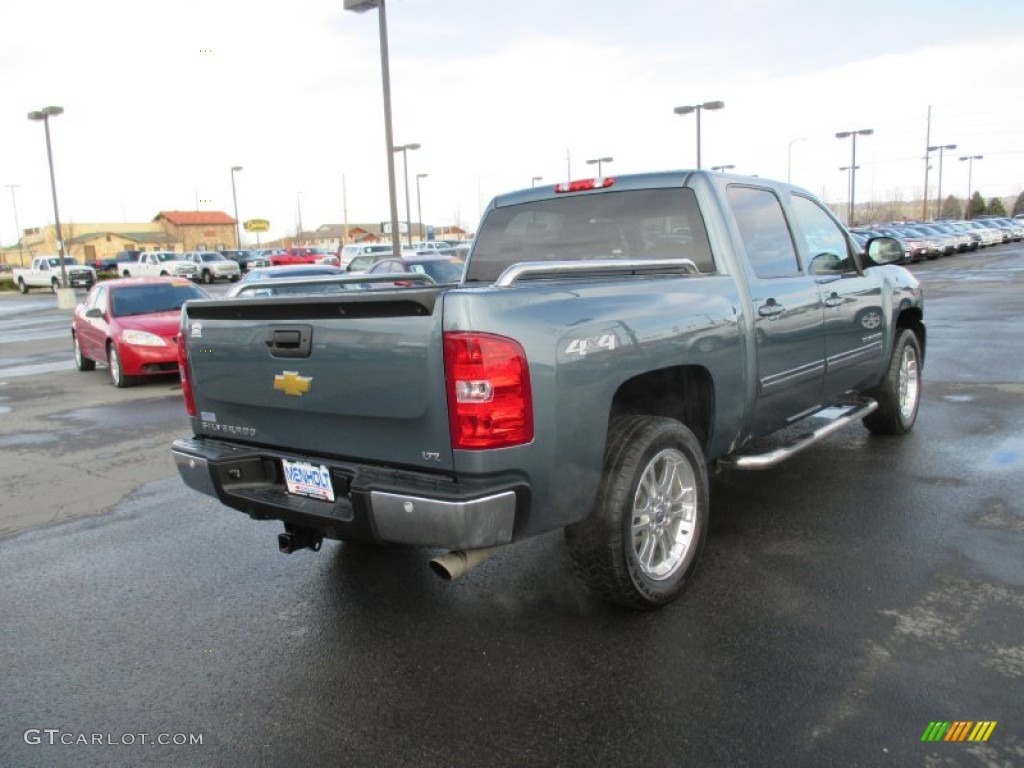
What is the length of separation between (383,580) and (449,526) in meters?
1.50

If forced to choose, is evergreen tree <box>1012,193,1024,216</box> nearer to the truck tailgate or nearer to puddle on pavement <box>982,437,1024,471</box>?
puddle on pavement <box>982,437,1024,471</box>

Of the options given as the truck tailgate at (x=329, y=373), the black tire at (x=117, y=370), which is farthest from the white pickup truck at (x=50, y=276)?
the truck tailgate at (x=329, y=373)

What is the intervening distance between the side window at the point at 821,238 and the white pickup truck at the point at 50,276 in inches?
1792

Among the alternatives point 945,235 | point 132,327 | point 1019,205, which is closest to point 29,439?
point 132,327

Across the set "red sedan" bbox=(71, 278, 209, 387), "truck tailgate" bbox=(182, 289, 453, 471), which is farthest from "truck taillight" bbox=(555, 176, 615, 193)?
"red sedan" bbox=(71, 278, 209, 387)

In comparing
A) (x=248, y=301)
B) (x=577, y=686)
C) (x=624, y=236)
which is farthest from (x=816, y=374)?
(x=248, y=301)

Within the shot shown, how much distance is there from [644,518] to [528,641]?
2.44 ft

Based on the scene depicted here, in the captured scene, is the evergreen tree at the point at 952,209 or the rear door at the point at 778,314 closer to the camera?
the rear door at the point at 778,314

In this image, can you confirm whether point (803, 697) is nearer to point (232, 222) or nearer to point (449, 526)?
point (449, 526)

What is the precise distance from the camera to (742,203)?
4.62 m

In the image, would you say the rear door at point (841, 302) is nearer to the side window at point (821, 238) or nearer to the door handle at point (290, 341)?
the side window at point (821, 238)

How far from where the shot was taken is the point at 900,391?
21.2 ft

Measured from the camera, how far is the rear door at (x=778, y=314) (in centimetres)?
436

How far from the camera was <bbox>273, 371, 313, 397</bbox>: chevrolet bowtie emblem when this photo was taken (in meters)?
3.35
